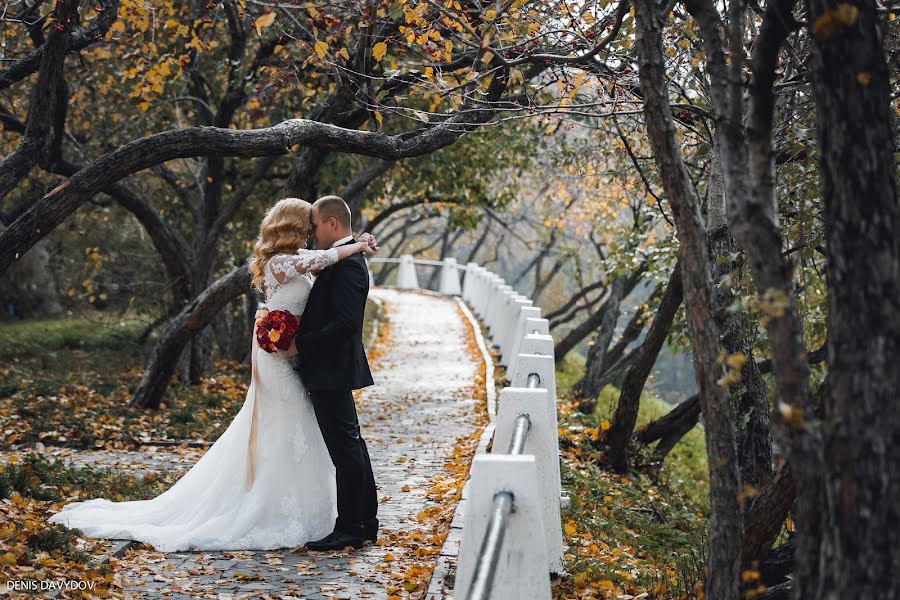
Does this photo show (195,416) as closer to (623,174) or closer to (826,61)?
(623,174)

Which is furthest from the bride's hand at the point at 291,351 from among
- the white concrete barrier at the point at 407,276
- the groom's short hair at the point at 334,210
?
the white concrete barrier at the point at 407,276

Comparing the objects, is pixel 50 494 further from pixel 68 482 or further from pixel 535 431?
pixel 535 431

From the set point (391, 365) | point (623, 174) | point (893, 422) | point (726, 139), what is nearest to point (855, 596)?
point (893, 422)

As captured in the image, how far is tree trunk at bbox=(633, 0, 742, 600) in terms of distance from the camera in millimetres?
4086

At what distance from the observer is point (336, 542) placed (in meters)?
6.63

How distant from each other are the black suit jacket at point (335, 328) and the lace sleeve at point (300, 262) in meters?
0.10

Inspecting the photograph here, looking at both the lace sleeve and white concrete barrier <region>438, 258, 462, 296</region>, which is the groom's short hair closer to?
the lace sleeve

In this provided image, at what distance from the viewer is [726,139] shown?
12.4 ft

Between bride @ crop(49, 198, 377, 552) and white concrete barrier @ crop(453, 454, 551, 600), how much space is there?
9.04 feet

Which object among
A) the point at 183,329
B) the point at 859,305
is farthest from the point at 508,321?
the point at 859,305

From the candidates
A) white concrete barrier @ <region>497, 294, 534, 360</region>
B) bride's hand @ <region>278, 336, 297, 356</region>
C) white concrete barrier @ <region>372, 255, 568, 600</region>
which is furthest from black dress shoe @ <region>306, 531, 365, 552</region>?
white concrete barrier @ <region>497, 294, 534, 360</region>

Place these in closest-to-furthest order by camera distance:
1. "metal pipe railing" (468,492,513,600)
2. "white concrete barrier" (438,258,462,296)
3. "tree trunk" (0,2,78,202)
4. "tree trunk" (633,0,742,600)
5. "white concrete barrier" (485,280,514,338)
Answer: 1. "metal pipe railing" (468,492,513,600)
2. "tree trunk" (633,0,742,600)
3. "tree trunk" (0,2,78,202)
4. "white concrete barrier" (485,280,514,338)
5. "white concrete barrier" (438,258,462,296)

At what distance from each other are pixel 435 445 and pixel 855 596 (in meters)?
7.57

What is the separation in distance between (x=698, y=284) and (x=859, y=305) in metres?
0.91
